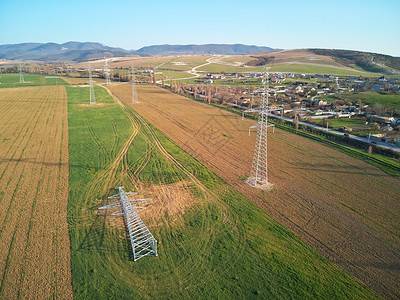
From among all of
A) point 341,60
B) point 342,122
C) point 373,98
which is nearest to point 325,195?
point 342,122

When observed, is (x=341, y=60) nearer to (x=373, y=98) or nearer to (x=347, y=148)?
(x=373, y=98)

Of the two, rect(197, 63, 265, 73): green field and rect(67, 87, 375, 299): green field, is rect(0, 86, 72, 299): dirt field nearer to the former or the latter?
rect(67, 87, 375, 299): green field

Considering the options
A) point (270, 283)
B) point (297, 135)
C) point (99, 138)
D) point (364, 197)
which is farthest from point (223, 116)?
point (270, 283)

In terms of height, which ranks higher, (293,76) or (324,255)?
(293,76)

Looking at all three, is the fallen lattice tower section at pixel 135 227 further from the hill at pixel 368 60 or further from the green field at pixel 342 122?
the hill at pixel 368 60

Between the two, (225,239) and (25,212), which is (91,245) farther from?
(225,239)

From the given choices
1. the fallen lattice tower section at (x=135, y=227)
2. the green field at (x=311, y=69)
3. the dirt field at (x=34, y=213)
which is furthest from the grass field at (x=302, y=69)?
the fallen lattice tower section at (x=135, y=227)
